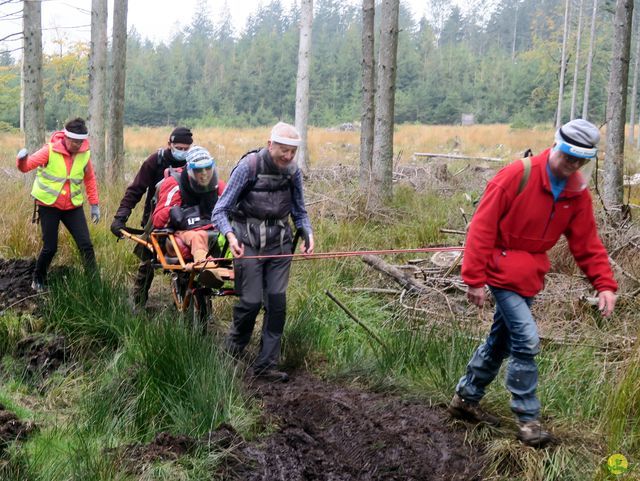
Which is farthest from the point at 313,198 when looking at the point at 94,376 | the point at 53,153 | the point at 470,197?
the point at 94,376

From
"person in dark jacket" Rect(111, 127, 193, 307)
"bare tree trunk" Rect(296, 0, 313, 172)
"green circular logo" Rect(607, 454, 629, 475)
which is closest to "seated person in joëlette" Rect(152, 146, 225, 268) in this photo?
"person in dark jacket" Rect(111, 127, 193, 307)

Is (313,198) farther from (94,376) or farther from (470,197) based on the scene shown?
(94,376)

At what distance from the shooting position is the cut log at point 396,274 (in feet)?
25.3

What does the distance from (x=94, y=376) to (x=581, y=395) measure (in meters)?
3.63

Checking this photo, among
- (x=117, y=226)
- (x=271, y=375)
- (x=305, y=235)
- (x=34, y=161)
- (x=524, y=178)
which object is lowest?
(x=271, y=375)

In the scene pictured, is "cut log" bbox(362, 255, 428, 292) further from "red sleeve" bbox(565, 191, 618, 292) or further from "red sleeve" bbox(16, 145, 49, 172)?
"red sleeve" bbox(16, 145, 49, 172)

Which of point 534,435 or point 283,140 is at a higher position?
point 283,140

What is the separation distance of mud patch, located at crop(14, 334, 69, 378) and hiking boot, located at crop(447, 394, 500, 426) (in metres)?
3.31

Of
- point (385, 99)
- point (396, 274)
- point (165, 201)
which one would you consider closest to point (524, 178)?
Result: point (165, 201)

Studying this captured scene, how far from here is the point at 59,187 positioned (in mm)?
7473

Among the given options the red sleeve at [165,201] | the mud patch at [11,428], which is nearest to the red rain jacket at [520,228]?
the mud patch at [11,428]

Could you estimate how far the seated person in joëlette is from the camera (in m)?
6.51

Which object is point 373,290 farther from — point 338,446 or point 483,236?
point 483,236

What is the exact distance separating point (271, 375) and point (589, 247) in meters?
2.47
